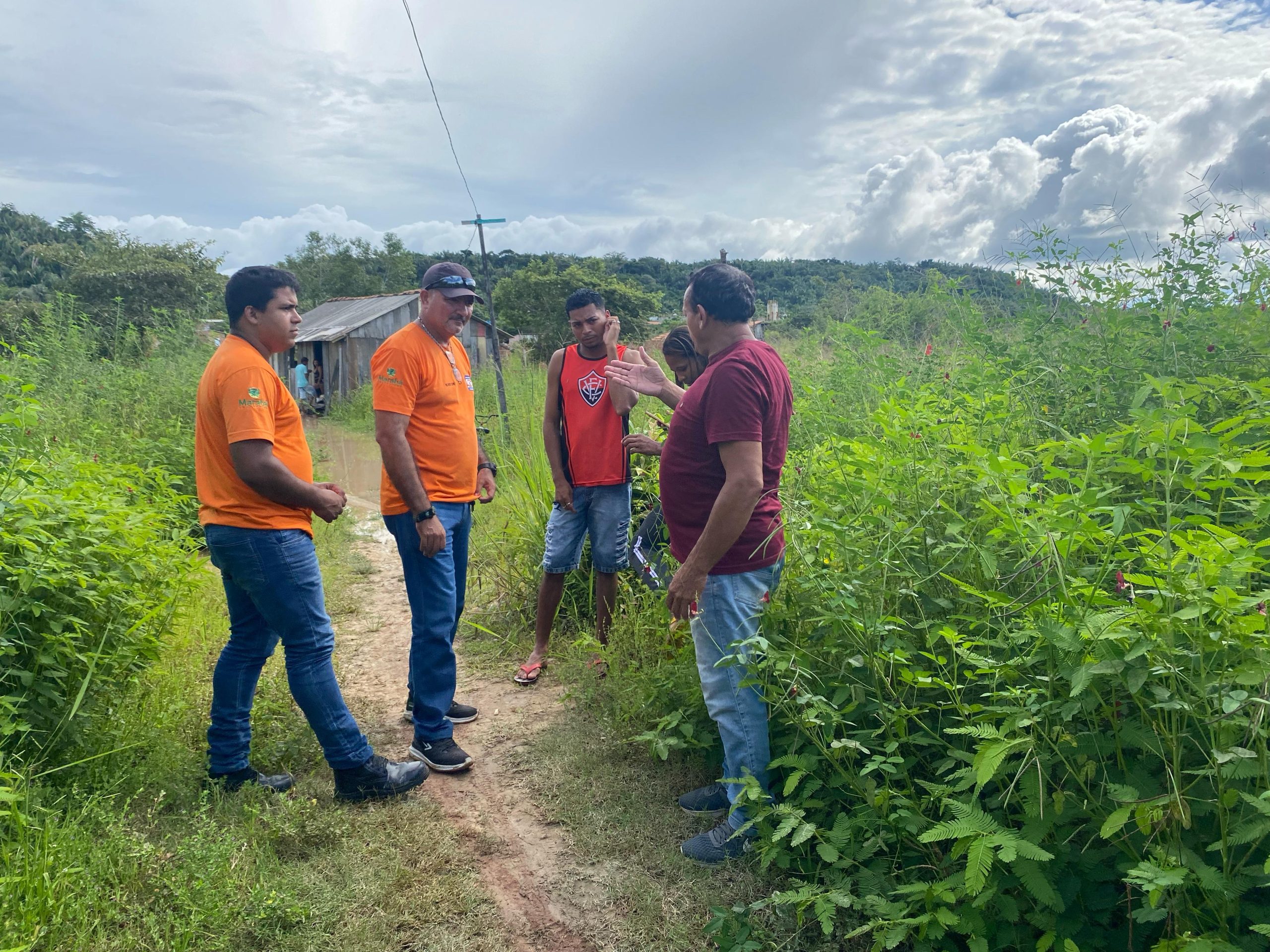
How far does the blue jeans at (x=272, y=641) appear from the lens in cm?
280

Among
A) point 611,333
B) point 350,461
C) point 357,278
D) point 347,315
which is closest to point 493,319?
point 350,461

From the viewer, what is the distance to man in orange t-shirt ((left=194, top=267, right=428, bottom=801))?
275 centimetres

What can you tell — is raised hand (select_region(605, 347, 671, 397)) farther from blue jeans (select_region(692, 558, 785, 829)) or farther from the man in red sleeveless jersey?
blue jeans (select_region(692, 558, 785, 829))

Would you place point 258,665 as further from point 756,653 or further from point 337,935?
point 756,653

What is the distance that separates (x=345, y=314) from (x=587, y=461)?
2773 cm

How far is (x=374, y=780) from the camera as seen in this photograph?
307cm

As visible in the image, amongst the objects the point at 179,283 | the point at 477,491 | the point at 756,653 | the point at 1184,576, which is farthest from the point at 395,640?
the point at 179,283

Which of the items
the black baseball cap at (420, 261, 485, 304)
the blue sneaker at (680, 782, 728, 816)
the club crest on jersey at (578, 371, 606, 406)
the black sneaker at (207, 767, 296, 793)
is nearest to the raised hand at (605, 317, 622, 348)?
the club crest on jersey at (578, 371, 606, 406)

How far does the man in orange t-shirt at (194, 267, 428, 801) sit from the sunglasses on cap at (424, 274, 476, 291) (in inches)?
23.6

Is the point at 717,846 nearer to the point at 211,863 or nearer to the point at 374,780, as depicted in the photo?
the point at 374,780

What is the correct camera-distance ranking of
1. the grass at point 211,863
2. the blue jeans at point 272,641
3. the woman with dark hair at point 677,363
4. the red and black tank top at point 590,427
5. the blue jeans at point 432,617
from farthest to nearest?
the red and black tank top at point 590,427
the woman with dark hair at point 677,363
the blue jeans at point 432,617
the blue jeans at point 272,641
the grass at point 211,863

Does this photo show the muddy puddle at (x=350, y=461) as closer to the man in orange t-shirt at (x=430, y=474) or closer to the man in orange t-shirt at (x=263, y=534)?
the man in orange t-shirt at (x=430, y=474)

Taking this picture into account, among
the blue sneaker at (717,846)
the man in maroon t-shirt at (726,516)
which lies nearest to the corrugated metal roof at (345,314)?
the man in maroon t-shirt at (726,516)

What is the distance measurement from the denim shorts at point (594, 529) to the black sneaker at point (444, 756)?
1.19 m
